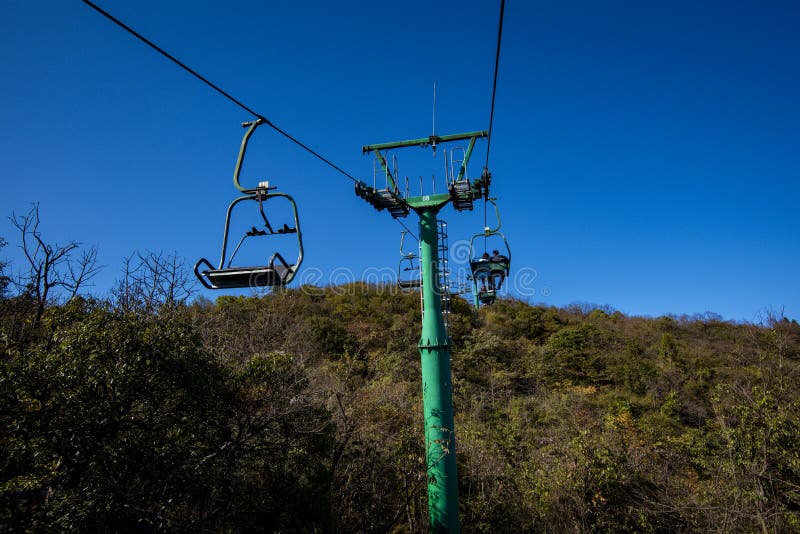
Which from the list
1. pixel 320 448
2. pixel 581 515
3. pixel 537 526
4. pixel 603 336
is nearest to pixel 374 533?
pixel 320 448

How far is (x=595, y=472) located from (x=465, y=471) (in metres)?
2.76

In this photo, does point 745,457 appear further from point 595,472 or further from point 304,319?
point 304,319

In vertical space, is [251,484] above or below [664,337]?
below

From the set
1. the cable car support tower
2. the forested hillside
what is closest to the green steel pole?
the cable car support tower

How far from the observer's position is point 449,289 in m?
7.40

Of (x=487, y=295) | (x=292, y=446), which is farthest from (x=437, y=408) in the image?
(x=487, y=295)

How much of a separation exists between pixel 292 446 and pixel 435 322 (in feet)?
10.3

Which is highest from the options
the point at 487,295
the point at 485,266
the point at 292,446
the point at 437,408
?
the point at 485,266

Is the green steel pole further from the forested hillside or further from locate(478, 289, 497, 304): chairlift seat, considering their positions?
locate(478, 289, 497, 304): chairlift seat

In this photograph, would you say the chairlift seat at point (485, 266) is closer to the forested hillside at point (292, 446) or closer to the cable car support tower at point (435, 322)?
the cable car support tower at point (435, 322)

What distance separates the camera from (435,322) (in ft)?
23.2

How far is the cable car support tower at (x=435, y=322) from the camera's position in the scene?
6520 millimetres

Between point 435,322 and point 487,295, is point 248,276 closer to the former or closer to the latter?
point 435,322

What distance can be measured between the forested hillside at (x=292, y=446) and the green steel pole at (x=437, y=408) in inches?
63.9
